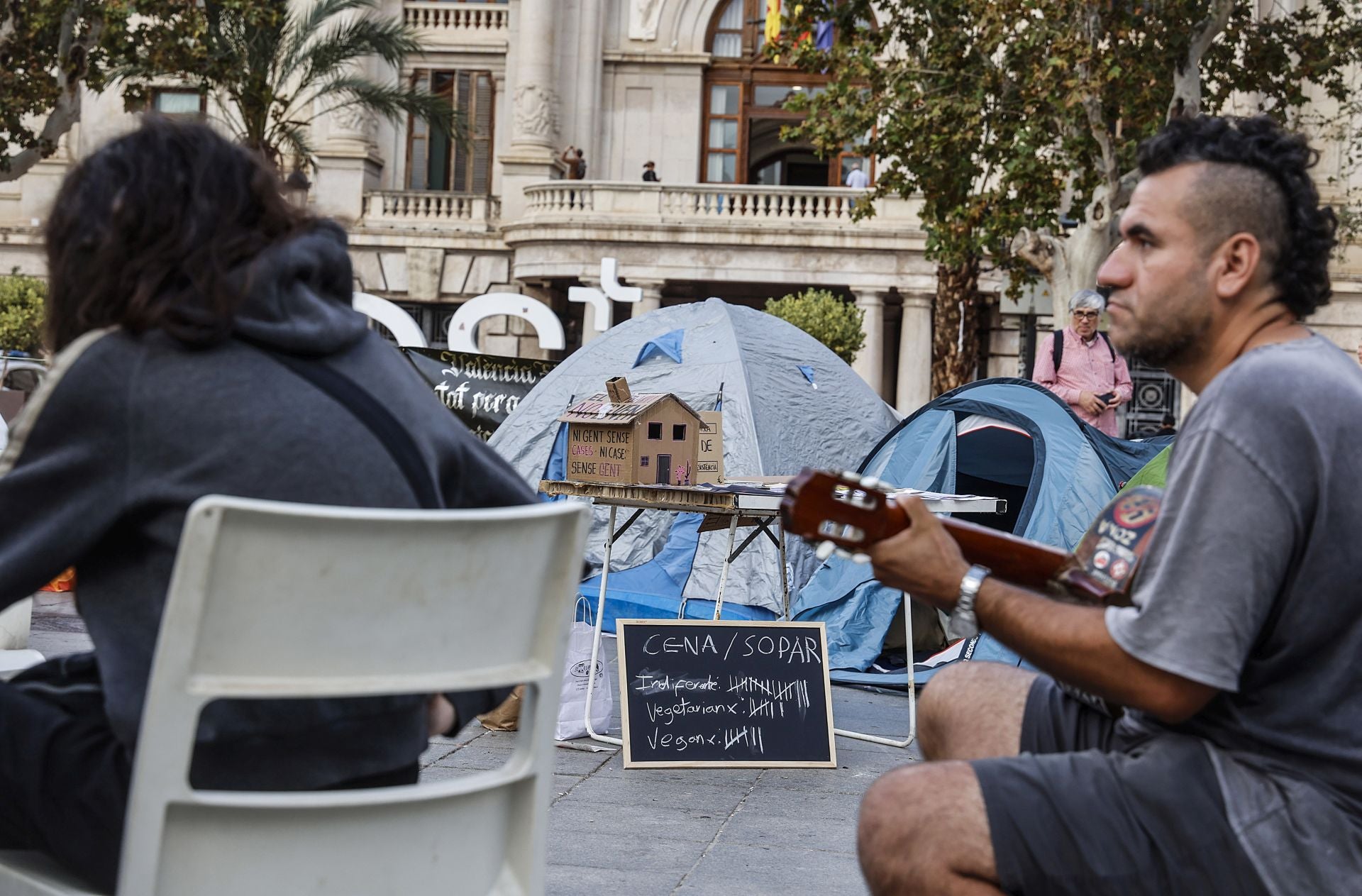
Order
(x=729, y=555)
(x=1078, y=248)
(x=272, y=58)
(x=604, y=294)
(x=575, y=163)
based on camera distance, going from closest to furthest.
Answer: (x=729, y=555) → (x=1078, y=248) → (x=272, y=58) → (x=604, y=294) → (x=575, y=163)

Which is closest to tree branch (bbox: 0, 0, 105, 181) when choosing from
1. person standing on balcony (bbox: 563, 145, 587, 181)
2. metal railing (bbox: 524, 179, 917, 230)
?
metal railing (bbox: 524, 179, 917, 230)

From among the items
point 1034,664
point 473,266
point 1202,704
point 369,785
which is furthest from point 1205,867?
point 473,266

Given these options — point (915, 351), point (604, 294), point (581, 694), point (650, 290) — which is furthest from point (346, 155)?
point (581, 694)

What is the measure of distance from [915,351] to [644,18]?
941cm

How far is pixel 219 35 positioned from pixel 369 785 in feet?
57.7

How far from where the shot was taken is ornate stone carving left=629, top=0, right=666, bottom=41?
103 ft

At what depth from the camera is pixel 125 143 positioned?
1.98 metres

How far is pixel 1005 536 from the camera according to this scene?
2324mm

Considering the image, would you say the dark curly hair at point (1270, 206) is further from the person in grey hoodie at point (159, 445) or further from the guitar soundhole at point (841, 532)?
the person in grey hoodie at point (159, 445)

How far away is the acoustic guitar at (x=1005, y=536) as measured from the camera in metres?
2.19

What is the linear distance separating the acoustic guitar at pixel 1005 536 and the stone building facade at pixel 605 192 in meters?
22.7

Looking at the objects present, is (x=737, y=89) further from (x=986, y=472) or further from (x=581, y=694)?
(x=581, y=694)

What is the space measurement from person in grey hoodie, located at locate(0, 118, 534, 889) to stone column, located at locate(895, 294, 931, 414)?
25.3 m

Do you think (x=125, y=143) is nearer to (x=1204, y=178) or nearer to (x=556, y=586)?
(x=556, y=586)
